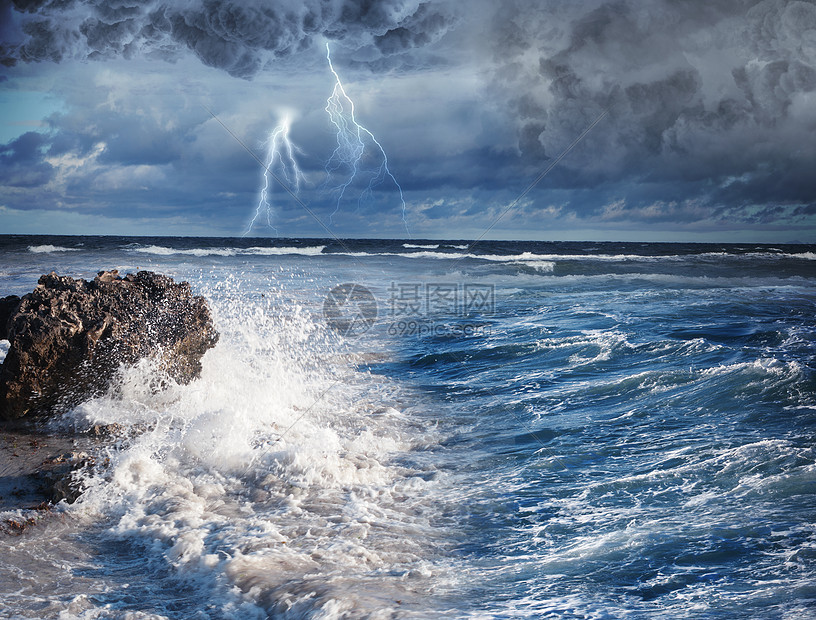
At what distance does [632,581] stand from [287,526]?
2.67m

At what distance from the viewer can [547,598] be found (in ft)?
12.2

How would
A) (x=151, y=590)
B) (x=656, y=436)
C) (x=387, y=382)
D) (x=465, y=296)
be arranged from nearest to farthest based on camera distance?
(x=151, y=590) → (x=656, y=436) → (x=387, y=382) → (x=465, y=296)

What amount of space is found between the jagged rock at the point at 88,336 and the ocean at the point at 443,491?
282 millimetres

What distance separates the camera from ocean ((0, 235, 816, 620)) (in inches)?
145

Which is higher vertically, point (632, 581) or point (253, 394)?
point (253, 394)

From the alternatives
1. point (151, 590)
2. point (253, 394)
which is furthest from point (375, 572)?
point (253, 394)

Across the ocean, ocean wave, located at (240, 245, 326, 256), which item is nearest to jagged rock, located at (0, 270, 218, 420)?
the ocean

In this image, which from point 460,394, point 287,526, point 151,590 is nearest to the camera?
point 151,590

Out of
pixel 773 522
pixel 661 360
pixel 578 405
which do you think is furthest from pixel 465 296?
pixel 773 522

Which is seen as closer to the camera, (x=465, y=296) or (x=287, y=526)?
(x=287, y=526)

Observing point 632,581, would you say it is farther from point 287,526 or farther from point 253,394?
point 253,394
